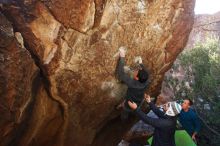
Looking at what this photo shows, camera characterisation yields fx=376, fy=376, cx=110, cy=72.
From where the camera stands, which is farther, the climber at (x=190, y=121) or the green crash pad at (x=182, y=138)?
the climber at (x=190, y=121)

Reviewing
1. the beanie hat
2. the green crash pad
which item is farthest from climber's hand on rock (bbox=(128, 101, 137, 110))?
the green crash pad

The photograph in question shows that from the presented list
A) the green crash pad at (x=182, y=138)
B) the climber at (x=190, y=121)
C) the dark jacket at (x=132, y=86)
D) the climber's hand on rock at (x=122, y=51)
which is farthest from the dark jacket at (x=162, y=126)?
the climber at (x=190, y=121)

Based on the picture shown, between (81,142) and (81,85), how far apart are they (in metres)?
1.68

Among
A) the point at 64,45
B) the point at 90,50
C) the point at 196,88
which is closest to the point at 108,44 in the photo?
the point at 90,50

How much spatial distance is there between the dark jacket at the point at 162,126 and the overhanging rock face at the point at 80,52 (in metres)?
1.30

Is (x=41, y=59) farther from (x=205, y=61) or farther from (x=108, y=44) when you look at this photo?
(x=205, y=61)

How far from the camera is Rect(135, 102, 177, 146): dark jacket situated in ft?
23.0

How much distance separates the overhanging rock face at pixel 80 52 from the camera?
6855mm

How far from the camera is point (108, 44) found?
299 inches

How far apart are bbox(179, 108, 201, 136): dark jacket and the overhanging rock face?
1.16 meters

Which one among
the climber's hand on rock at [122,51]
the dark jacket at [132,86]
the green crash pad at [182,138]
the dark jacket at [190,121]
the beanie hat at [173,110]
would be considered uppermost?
the climber's hand on rock at [122,51]

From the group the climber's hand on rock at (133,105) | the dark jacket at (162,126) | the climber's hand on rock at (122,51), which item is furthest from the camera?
the climber's hand on rock at (122,51)

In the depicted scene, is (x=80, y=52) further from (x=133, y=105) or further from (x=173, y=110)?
(x=173, y=110)

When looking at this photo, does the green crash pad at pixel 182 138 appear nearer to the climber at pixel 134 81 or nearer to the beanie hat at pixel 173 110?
the climber at pixel 134 81
